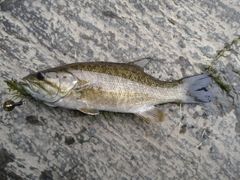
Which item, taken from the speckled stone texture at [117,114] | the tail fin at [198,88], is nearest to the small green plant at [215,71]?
the speckled stone texture at [117,114]

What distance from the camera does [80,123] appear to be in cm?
351

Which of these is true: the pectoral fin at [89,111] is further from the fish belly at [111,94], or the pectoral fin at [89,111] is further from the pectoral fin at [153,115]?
the pectoral fin at [153,115]

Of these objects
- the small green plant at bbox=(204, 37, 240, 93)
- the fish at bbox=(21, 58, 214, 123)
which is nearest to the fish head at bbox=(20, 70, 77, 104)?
the fish at bbox=(21, 58, 214, 123)

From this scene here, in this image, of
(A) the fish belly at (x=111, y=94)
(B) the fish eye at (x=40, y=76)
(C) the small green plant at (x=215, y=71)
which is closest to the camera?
(B) the fish eye at (x=40, y=76)

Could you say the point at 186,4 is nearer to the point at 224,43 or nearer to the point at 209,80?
the point at 224,43

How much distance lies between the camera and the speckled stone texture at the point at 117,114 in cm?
345

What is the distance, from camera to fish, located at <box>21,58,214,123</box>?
310 cm

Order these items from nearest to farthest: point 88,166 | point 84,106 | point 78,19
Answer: point 84,106 → point 88,166 → point 78,19

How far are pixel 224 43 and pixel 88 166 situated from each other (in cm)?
243

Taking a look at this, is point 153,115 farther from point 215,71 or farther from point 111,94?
point 215,71

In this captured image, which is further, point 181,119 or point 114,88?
point 181,119

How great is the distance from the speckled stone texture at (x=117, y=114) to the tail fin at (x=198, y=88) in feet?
0.53

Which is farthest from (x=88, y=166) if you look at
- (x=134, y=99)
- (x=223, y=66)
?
(x=223, y=66)

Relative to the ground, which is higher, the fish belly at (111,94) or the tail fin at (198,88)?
the tail fin at (198,88)
